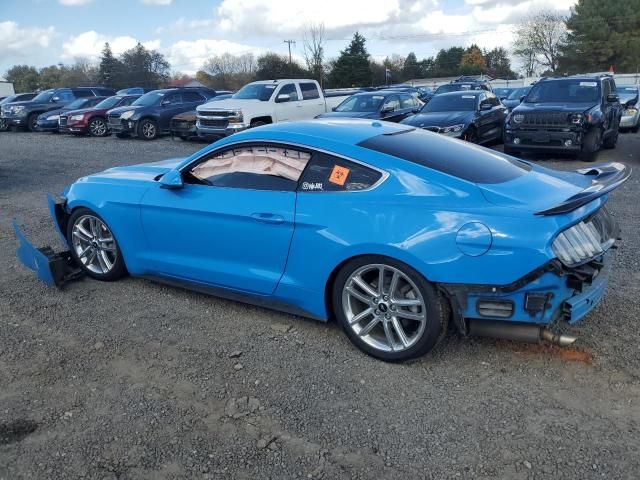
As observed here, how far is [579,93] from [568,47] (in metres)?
58.7

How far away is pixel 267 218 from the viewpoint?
3.88 meters

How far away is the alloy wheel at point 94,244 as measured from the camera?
16.5ft

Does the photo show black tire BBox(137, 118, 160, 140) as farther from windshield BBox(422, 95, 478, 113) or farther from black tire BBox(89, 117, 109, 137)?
windshield BBox(422, 95, 478, 113)

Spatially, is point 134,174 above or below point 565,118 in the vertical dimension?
above

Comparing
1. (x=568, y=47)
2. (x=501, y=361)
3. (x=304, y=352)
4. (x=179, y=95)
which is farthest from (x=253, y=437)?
(x=568, y=47)

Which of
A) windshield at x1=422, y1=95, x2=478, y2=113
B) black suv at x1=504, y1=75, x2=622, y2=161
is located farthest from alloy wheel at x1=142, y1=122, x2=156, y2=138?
black suv at x1=504, y1=75, x2=622, y2=161

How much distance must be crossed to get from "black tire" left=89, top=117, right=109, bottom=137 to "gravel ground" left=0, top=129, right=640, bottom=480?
17681 millimetres

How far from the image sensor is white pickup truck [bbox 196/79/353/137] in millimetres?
15414

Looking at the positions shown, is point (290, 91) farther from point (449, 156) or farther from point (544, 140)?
point (449, 156)

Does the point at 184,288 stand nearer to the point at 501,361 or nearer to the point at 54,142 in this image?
the point at 501,361

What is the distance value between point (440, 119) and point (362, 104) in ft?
8.83

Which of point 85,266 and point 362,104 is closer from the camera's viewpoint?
point 85,266

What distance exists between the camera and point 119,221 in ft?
15.7

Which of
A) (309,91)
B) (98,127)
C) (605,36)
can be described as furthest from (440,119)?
(605,36)
